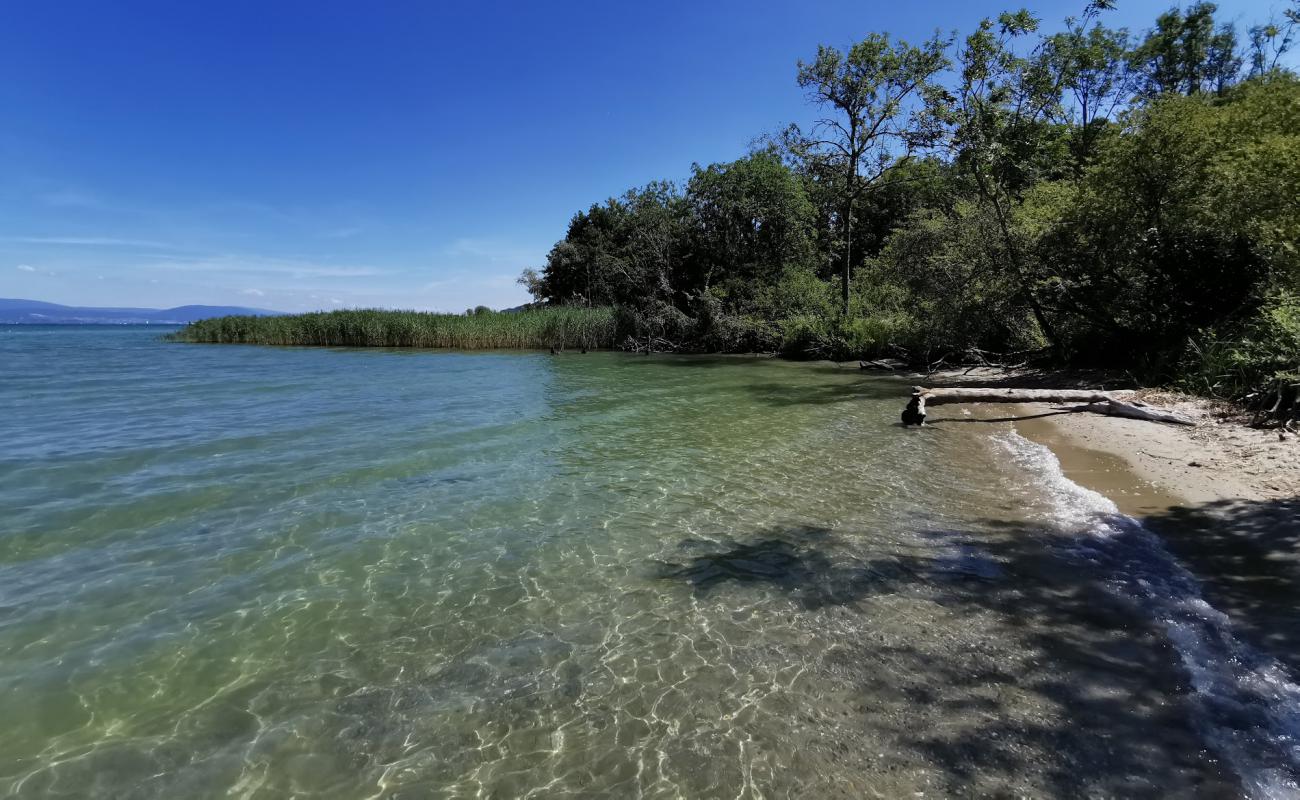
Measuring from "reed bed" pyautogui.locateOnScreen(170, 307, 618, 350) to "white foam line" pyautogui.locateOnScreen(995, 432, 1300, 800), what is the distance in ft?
121

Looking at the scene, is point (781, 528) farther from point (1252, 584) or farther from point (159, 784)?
point (159, 784)

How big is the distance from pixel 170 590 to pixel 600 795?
515 centimetres

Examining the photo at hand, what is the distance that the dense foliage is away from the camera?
12.9 metres

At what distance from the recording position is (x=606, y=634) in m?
5.03

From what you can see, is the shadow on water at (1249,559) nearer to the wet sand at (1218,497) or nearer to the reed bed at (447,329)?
the wet sand at (1218,497)

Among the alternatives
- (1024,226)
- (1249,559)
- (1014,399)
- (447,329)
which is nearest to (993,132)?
(1024,226)

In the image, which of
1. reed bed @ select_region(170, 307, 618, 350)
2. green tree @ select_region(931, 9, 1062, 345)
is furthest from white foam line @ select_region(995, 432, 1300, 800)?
reed bed @ select_region(170, 307, 618, 350)

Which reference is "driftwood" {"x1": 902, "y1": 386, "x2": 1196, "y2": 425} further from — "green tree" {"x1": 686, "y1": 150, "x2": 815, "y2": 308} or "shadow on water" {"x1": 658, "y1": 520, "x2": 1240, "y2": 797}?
"green tree" {"x1": 686, "y1": 150, "x2": 815, "y2": 308}

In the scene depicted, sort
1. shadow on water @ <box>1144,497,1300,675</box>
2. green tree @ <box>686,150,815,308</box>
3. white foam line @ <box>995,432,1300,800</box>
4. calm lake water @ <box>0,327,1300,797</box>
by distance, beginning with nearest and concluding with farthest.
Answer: white foam line @ <box>995,432,1300,800</box> < calm lake water @ <box>0,327,1300,797</box> < shadow on water @ <box>1144,497,1300,675</box> < green tree @ <box>686,150,815,308</box>

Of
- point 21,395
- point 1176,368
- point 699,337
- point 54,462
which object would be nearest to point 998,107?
point 1176,368

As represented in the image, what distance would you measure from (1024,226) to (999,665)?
18.2 meters

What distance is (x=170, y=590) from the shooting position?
5.85m

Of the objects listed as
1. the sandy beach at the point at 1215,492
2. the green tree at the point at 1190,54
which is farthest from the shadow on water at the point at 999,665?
the green tree at the point at 1190,54

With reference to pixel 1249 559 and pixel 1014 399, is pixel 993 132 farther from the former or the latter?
pixel 1249 559
